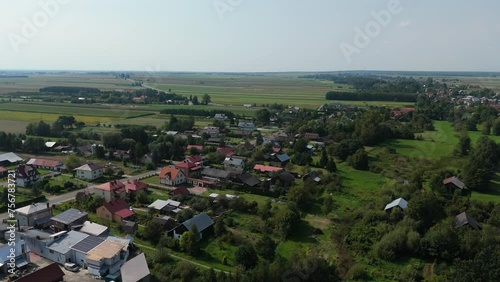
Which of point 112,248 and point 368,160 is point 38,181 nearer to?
point 112,248

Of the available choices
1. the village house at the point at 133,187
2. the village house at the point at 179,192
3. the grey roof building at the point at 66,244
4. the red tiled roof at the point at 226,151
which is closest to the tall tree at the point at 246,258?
the grey roof building at the point at 66,244

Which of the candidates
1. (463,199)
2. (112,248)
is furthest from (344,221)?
(112,248)

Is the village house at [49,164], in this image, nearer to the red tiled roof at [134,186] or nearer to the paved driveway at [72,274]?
the red tiled roof at [134,186]

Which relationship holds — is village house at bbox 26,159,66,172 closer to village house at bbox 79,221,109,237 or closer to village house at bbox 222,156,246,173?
village house at bbox 222,156,246,173

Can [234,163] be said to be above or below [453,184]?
below

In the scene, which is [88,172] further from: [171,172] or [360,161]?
[360,161]

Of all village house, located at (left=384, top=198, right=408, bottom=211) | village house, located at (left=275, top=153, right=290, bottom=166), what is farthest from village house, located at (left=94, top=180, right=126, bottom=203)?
village house, located at (left=384, top=198, right=408, bottom=211)

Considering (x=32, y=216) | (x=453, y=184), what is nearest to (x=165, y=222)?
(x=32, y=216)
